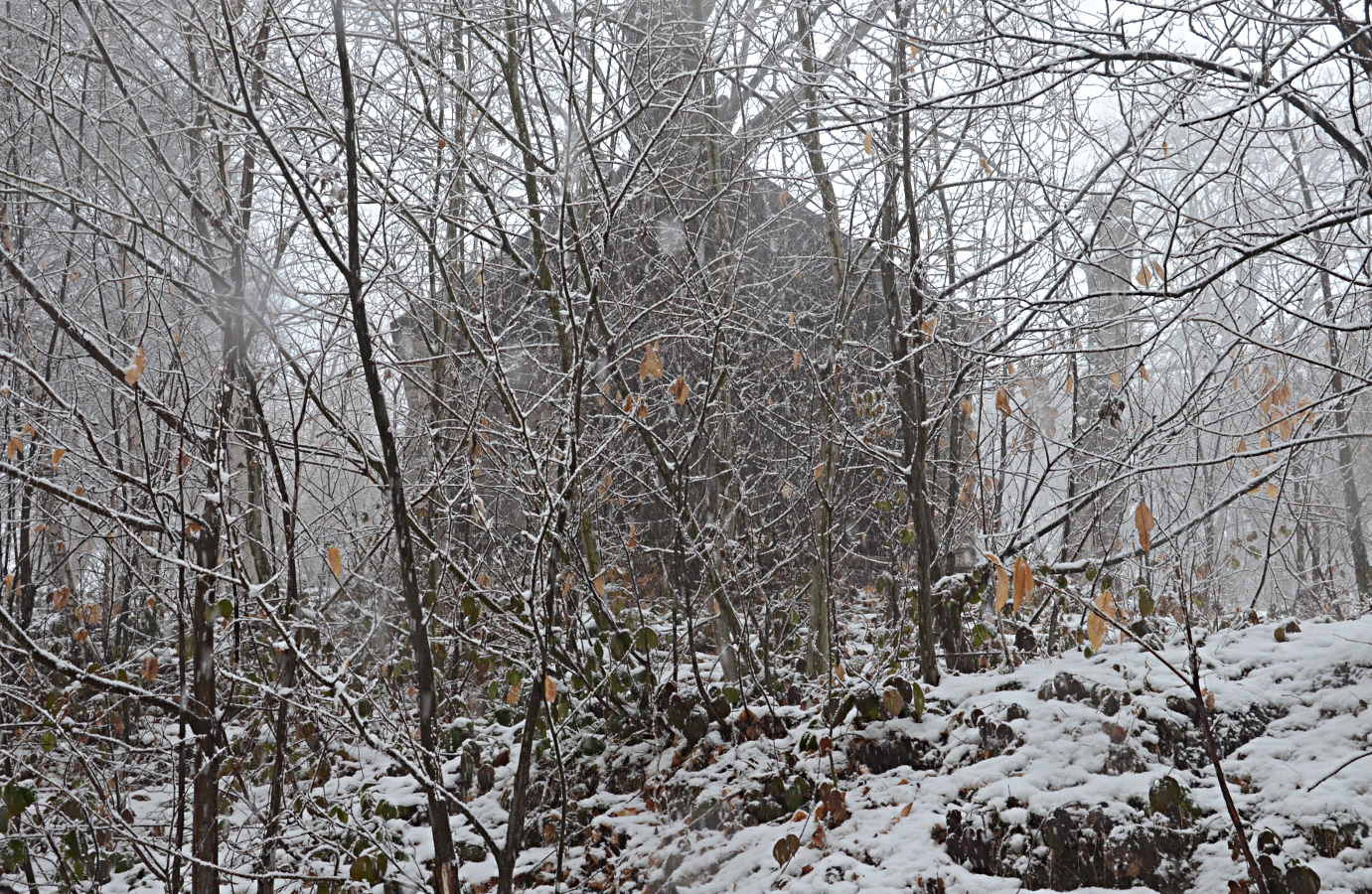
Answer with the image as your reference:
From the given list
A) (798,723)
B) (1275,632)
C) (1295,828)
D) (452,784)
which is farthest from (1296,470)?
(452,784)

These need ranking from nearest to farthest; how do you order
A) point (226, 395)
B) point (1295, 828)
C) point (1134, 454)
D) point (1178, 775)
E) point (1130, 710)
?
point (1295, 828), point (226, 395), point (1178, 775), point (1130, 710), point (1134, 454)

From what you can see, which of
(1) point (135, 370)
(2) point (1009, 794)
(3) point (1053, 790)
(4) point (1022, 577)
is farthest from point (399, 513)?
(3) point (1053, 790)

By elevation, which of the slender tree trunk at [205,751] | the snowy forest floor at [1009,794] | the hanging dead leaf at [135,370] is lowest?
the snowy forest floor at [1009,794]

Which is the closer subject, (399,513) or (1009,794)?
(399,513)

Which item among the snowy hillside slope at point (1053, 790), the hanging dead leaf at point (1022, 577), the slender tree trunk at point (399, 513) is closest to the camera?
the slender tree trunk at point (399, 513)

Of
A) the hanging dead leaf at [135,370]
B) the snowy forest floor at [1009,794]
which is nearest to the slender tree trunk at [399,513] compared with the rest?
the snowy forest floor at [1009,794]

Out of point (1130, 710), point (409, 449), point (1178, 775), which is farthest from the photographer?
point (409, 449)

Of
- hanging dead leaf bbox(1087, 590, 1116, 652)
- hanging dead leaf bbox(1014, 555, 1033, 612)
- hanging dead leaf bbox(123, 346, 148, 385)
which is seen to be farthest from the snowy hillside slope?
hanging dead leaf bbox(123, 346, 148, 385)

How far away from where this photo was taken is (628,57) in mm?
4934

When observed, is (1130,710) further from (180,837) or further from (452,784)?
Answer: (180,837)

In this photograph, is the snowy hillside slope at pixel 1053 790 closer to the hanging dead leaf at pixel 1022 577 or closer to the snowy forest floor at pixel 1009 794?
the snowy forest floor at pixel 1009 794

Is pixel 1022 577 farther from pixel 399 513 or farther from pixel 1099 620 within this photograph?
pixel 399 513

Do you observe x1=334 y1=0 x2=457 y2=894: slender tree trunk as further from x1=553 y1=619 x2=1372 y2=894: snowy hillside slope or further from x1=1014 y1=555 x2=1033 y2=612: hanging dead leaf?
x1=1014 y1=555 x2=1033 y2=612: hanging dead leaf

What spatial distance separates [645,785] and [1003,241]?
3.60 m
